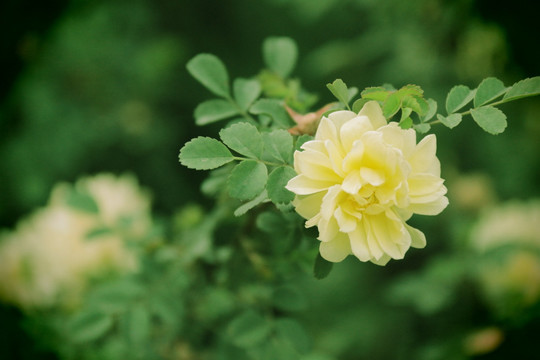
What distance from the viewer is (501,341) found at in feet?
3.32

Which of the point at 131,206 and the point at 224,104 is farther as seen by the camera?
the point at 131,206

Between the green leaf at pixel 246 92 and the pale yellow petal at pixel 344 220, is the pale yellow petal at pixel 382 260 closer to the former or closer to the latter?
the pale yellow petal at pixel 344 220

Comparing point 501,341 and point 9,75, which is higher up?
point 9,75

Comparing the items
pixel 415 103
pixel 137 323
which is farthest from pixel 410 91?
Result: pixel 137 323

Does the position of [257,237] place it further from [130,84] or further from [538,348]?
[130,84]

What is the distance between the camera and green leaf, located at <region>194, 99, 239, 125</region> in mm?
703

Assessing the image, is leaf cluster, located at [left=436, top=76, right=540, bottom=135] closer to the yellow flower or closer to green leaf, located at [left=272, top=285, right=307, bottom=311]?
the yellow flower

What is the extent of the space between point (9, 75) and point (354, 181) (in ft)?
4.54

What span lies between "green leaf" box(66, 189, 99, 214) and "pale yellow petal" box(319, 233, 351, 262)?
673 mm

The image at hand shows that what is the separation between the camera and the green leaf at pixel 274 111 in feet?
2.00

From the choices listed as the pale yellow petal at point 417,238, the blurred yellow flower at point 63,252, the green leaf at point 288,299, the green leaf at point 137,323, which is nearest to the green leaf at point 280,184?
the pale yellow petal at point 417,238

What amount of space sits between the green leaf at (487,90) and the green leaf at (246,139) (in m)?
0.23

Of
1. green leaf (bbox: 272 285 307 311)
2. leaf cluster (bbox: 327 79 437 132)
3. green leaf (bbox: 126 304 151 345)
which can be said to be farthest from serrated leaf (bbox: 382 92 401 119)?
green leaf (bbox: 126 304 151 345)

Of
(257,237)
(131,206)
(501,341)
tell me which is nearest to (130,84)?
(131,206)
